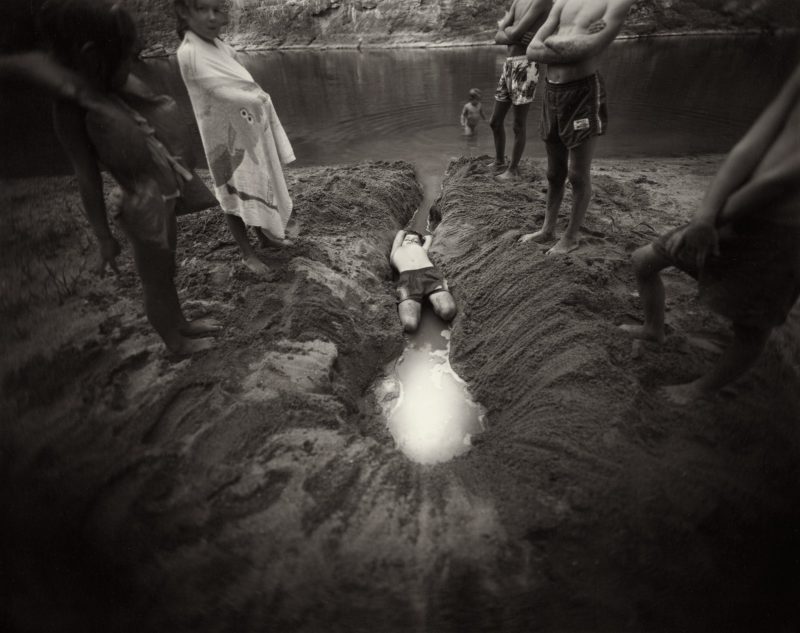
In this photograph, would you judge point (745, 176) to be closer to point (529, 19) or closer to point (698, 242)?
point (698, 242)

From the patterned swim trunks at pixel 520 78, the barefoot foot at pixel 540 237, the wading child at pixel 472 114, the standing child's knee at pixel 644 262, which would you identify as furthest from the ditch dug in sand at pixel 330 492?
the wading child at pixel 472 114

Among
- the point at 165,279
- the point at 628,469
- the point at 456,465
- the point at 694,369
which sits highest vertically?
the point at 165,279

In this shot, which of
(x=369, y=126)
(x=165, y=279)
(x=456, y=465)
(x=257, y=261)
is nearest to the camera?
(x=165, y=279)

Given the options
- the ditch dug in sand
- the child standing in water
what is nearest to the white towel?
the child standing in water

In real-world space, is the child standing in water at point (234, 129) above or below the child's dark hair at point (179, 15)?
below

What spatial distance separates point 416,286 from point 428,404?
1.06m

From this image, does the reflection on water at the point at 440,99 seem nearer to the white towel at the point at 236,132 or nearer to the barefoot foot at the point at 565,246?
the white towel at the point at 236,132

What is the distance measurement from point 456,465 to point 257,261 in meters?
1.64

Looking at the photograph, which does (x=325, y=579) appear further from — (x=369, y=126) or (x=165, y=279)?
(x=369, y=126)

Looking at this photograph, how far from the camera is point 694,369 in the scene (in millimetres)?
1307

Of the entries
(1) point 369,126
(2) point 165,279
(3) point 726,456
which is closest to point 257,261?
(2) point 165,279

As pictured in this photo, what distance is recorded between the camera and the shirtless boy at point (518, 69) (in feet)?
11.7

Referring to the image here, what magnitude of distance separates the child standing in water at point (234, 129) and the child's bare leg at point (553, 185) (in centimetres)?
167

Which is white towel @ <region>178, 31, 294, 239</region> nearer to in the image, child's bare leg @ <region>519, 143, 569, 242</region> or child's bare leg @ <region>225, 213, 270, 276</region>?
child's bare leg @ <region>225, 213, 270, 276</region>
